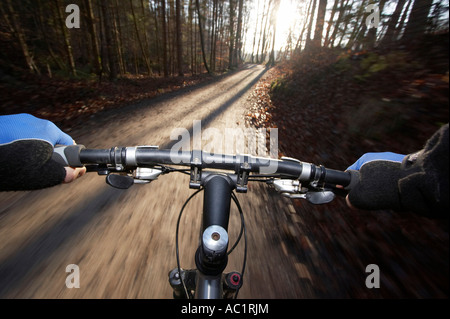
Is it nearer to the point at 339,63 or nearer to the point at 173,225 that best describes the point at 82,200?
the point at 173,225

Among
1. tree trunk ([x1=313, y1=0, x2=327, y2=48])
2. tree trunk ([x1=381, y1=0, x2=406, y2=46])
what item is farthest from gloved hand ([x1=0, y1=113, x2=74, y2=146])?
tree trunk ([x1=313, y1=0, x2=327, y2=48])

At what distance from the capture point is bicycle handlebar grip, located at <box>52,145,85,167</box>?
3.71 feet

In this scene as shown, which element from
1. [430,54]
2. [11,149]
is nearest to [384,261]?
[11,149]

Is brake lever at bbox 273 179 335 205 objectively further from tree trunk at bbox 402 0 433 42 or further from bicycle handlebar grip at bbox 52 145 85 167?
tree trunk at bbox 402 0 433 42

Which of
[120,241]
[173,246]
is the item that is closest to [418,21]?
[173,246]

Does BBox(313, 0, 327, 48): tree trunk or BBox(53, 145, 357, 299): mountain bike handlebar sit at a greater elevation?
BBox(313, 0, 327, 48): tree trunk

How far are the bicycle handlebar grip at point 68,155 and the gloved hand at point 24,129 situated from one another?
0.07 meters

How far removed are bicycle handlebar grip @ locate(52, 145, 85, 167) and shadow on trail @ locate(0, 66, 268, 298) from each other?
63.7 inches

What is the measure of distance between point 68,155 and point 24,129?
235mm

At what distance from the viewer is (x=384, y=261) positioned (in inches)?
89.7

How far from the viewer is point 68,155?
115 centimetres

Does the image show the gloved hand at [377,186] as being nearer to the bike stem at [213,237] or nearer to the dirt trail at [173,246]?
the bike stem at [213,237]

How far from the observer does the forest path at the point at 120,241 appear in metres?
1.84

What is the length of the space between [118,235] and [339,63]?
30.1 feet
